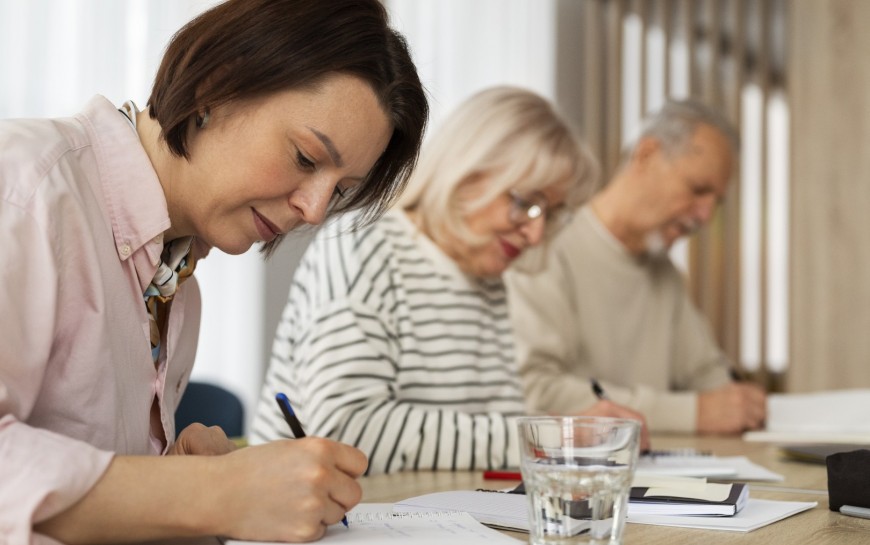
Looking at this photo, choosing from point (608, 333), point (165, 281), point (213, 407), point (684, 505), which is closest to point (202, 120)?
point (165, 281)

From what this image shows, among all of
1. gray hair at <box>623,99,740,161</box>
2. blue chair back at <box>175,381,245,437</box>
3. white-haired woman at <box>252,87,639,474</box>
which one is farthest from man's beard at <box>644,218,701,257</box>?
blue chair back at <box>175,381,245,437</box>

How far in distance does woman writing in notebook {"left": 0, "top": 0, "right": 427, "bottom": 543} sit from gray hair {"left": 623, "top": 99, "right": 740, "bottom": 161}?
1801mm

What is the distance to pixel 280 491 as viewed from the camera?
33.8 inches

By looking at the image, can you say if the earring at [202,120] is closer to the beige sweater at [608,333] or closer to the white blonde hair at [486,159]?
the white blonde hair at [486,159]

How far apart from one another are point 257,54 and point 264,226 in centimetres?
21

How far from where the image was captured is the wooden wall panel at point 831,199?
12.1ft

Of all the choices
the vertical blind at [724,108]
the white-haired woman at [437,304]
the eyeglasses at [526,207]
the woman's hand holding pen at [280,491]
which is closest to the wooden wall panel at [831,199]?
the vertical blind at [724,108]

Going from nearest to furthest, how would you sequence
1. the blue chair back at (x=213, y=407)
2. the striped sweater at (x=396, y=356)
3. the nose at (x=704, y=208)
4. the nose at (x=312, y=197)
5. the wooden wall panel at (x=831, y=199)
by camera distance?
the nose at (x=312, y=197), the striped sweater at (x=396, y=356), the blue chair back at (x=213, y=407), the nose at (x=704, y=208), the wooden wall panel at (x=831, y=199)

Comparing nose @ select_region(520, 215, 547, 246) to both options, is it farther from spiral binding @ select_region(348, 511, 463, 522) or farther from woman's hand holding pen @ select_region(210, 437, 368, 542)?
woman's hand holding pen @ select_region(210, 437, 368, 542)

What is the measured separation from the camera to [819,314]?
3.79 m

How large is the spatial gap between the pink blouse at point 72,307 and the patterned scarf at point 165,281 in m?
0.05

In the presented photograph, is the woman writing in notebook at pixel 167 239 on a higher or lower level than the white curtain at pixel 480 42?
lower

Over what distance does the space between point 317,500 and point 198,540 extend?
0.13 meters

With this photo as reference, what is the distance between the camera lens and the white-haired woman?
1.65 metres
